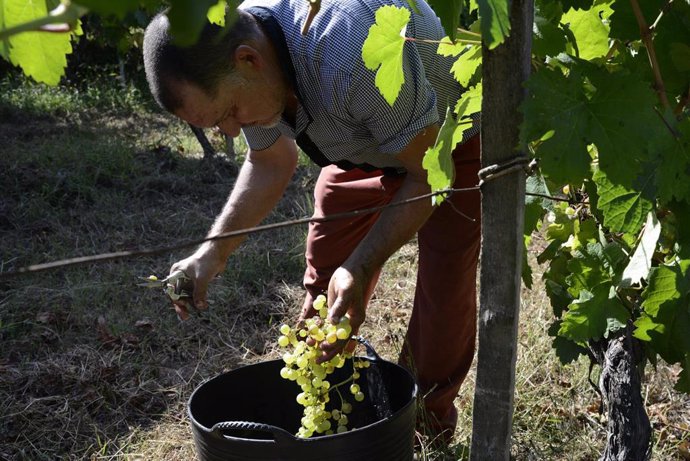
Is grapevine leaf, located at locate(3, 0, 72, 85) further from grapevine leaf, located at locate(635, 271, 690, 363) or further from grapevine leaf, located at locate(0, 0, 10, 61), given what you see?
grapevine leaf, located at locate(635, 271, 690, 363)

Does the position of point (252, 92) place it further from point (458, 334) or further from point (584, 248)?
point (458, 334)

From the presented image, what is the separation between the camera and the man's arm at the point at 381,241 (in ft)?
6.28

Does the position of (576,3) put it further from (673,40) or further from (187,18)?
(187,18)

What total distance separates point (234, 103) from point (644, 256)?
1063mm

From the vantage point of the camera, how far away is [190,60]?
198 cm

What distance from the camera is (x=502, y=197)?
1266 mm

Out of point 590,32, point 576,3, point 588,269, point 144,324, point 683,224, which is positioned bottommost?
point 144,324

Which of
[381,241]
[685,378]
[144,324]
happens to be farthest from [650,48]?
[144,324]

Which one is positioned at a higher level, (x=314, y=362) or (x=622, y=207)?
(x=622, y=207)

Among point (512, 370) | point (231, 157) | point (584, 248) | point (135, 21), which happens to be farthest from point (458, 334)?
point (135, 21)

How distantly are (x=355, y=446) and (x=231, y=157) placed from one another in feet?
15.7

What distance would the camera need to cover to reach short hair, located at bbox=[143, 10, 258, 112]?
198 cm

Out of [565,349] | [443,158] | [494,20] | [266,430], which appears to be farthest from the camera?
[565,349]

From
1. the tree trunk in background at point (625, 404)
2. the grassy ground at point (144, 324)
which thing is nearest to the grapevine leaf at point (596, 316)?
the tree trunk in background at point (625, 404)
